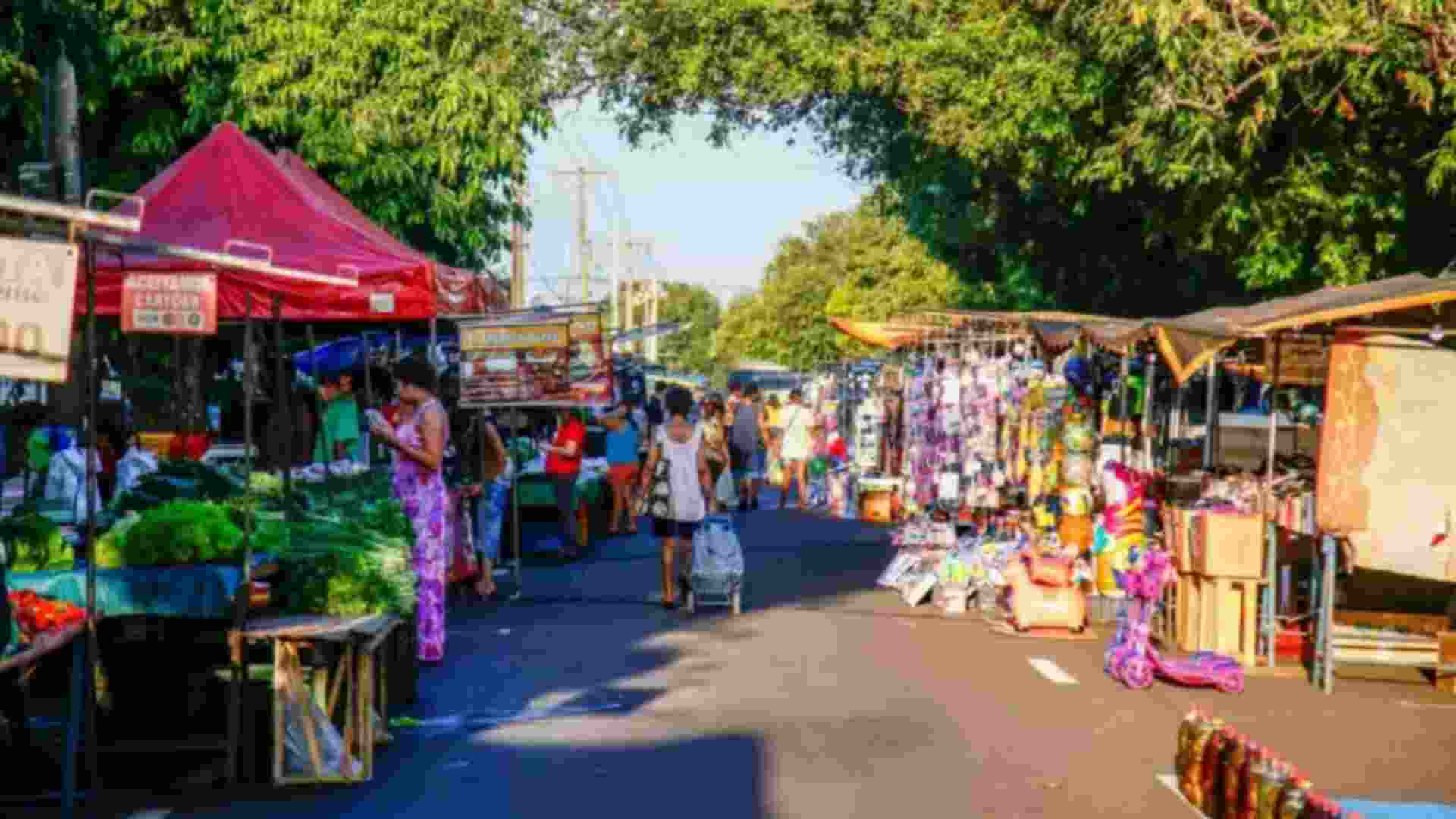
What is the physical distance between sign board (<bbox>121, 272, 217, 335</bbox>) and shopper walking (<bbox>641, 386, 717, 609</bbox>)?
775 cm

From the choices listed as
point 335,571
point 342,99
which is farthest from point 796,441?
point 335,571

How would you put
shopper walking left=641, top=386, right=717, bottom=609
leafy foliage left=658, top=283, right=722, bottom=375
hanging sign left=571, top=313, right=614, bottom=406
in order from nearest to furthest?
shopper walking left=641, top=386, right=717, bottom=609 → hanging sign left=571, top=313, right=614, bottom=406 → leafy foliage left=658, top=283, right=722, bottom=375

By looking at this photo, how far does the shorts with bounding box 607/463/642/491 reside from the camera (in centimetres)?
2839

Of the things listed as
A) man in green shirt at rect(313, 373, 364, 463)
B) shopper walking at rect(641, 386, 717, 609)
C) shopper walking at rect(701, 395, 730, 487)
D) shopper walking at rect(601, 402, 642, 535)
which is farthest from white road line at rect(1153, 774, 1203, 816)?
shopper walking at rect(601, 402, 642, 535)

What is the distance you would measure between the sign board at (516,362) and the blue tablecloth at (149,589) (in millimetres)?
8554

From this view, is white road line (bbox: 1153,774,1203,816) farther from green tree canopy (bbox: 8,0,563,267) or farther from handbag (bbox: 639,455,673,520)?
green tree canopy (bbox: 8,0,563,267)

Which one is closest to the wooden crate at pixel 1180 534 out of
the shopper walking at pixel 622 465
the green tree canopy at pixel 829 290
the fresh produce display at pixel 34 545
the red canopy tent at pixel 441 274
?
the red canopy tent at pixel 441 274

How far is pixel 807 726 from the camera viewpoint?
12.1 m

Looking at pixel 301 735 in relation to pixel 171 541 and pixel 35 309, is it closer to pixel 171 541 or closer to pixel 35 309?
pixel 171 541

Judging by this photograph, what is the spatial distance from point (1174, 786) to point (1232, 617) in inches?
213

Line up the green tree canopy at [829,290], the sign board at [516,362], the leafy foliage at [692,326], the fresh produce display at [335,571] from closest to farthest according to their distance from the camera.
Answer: the fresh produce display at [335,571], the sign board at [516,362], the green tree canopy at [829,290], the leafy foliage at [692,326]

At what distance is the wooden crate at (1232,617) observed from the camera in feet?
51.7

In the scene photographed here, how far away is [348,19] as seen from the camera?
28.2 metres

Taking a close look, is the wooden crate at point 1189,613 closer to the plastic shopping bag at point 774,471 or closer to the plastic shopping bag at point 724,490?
the plastic shopping bag at point 724,490
